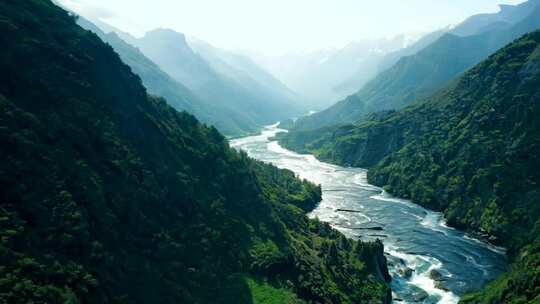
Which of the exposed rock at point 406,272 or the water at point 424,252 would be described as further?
the exposed rock at point 406,272

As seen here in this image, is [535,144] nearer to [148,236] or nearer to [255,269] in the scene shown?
[255,269]

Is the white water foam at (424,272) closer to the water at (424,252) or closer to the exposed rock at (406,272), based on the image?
the water at (424,252)

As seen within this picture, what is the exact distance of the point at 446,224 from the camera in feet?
587

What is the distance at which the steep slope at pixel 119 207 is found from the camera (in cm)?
6956

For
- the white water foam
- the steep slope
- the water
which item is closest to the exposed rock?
the water

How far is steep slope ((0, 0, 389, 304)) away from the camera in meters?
69.6

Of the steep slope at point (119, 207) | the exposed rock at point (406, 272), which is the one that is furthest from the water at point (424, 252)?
the steep slope at point (119, 207)

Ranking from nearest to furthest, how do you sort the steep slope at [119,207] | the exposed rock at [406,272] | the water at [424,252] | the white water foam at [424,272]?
the steep slope at [119,207], the white water foam at [424,272], the water at [424,252], the exposed rock at [406,272]

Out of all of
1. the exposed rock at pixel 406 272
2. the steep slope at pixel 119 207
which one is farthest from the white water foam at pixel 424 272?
the steep slope at pixel 119 207

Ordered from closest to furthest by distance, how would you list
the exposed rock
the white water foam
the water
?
the white water foam → the water → the exposed rock

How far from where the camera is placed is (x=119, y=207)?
8950 cm

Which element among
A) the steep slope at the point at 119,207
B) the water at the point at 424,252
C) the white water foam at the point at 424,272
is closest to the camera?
the steep slope at the point at 119,207

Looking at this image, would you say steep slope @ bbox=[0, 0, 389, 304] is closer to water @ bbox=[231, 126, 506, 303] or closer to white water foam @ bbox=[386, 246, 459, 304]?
water @ bbox=[231, 126, 506, 303]

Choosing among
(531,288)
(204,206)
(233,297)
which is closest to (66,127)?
(204,206)
